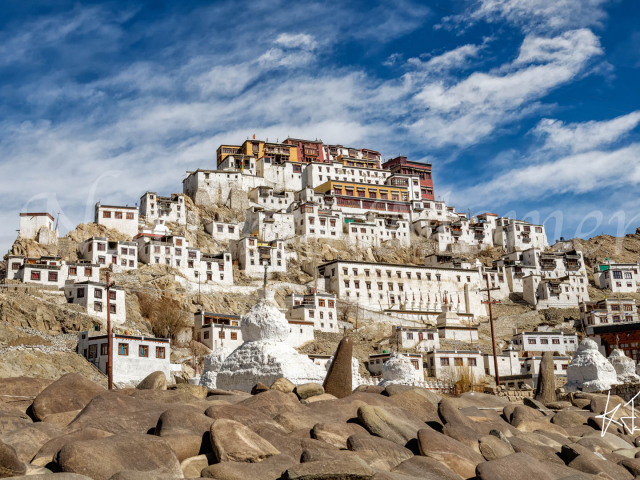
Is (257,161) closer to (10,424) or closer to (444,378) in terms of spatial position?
(444,378)

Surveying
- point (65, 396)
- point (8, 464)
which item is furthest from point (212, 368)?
point (8, 464)

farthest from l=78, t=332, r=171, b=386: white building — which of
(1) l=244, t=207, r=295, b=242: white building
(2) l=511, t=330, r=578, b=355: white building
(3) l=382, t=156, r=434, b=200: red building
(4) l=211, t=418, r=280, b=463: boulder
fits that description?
(3) l=382, t=156, r=434, b=200: red building

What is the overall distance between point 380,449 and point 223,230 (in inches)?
3230

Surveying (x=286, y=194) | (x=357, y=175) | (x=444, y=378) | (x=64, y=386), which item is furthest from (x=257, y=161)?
(x=64, y=386)

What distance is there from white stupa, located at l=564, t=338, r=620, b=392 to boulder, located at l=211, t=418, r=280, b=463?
899 inches

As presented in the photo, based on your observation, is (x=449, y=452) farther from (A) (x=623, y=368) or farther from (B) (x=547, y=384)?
(A) (x=623, y=368)

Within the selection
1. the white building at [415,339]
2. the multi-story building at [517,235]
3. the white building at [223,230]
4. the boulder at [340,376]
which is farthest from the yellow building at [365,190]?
the boulder at [340,376]

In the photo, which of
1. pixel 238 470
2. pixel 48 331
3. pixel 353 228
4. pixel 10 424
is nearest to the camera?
pixel 238 470

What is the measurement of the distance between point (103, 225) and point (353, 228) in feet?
117

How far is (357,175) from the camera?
11656 cm

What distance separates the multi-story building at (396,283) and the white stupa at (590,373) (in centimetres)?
5219

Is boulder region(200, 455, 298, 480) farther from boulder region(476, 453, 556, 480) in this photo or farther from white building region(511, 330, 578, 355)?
white building region(511, 330, 578, 355)

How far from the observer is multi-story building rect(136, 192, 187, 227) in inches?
3691

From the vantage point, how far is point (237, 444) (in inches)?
459
